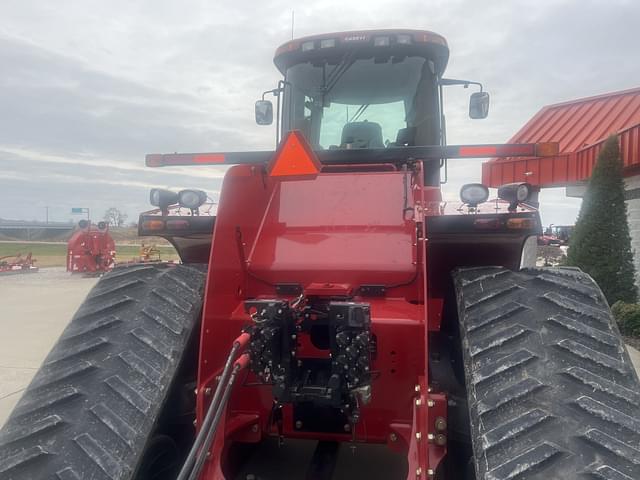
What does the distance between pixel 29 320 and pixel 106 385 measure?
9.47 metres

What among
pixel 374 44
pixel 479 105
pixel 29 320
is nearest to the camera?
pixel 374 44

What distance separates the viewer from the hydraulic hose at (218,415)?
2.06m

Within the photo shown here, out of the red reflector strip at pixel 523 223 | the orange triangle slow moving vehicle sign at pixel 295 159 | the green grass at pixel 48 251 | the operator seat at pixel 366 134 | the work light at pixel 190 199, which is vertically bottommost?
the green grass at pixel 48 251

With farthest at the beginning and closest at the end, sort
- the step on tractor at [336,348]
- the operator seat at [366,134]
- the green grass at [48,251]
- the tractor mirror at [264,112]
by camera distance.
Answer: the green grass at [48,251], the tractor mirror at [264,112], the operator seat at [366,134], the step on tractor at [336,348]

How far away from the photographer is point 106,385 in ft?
7.98

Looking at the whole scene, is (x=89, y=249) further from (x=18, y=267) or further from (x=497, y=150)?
(x=497, y=150)

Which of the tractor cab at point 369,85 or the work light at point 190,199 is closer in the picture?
the work light at point 190,199

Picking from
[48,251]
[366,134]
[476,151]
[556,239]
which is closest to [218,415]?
[476,151]

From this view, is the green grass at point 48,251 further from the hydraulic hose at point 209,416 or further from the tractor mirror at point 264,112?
the hydraulic hose at point 209,416

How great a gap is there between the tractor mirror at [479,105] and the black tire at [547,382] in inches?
97.8

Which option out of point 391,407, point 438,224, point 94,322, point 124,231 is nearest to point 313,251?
point 438,224

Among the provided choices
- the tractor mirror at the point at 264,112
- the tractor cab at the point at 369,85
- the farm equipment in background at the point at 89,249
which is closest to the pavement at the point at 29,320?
the farm equipment in background at the point at 89,249

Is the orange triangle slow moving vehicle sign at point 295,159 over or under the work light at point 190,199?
over

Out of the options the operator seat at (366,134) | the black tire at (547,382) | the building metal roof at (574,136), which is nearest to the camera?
the black tire at (547,382)
